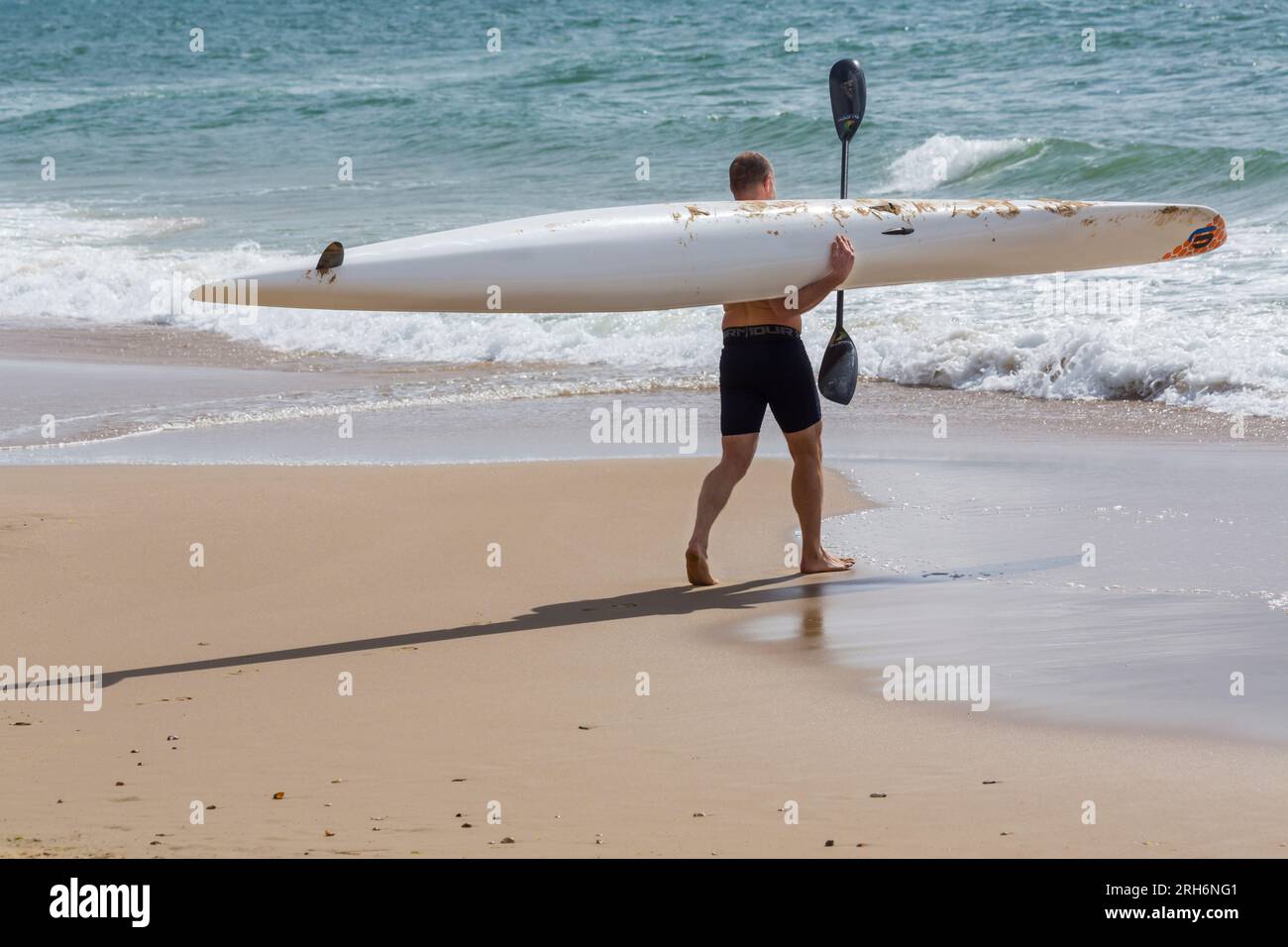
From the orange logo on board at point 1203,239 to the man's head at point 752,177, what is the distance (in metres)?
2.51

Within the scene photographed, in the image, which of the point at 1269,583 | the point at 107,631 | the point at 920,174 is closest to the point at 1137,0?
the point at 920,174

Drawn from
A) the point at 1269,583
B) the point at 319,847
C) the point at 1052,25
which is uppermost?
the point at 1052,25

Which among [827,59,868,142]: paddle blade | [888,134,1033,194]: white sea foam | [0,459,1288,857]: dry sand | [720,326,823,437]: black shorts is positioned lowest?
[0,459,1288,857]: dry sand

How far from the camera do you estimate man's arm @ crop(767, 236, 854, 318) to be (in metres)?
5.66

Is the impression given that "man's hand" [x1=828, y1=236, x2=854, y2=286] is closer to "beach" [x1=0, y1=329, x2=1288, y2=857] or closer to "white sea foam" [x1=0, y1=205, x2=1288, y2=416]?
"beach" [x1=0, y1=329, x2=1288, y2=857]

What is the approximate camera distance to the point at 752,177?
5707 mm

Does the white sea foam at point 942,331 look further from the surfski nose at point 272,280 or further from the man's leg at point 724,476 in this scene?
the surfski nose at point 272,280

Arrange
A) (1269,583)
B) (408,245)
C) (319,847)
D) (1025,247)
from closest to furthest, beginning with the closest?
1. (319,847)
2. (1269,583)
3. (408,245)
4. (1025,247)

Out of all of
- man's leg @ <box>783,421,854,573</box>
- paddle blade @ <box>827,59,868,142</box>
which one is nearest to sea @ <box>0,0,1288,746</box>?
man's leg @ <box>783,421,854,573</box>

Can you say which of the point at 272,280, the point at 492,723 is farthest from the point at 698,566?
the point at 272,280

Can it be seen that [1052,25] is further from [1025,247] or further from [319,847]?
[319,847]

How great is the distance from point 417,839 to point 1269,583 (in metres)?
3.38

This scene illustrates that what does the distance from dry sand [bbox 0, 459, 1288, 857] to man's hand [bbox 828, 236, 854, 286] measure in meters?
1.13

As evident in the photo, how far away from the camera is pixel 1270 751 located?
350 centimetres
